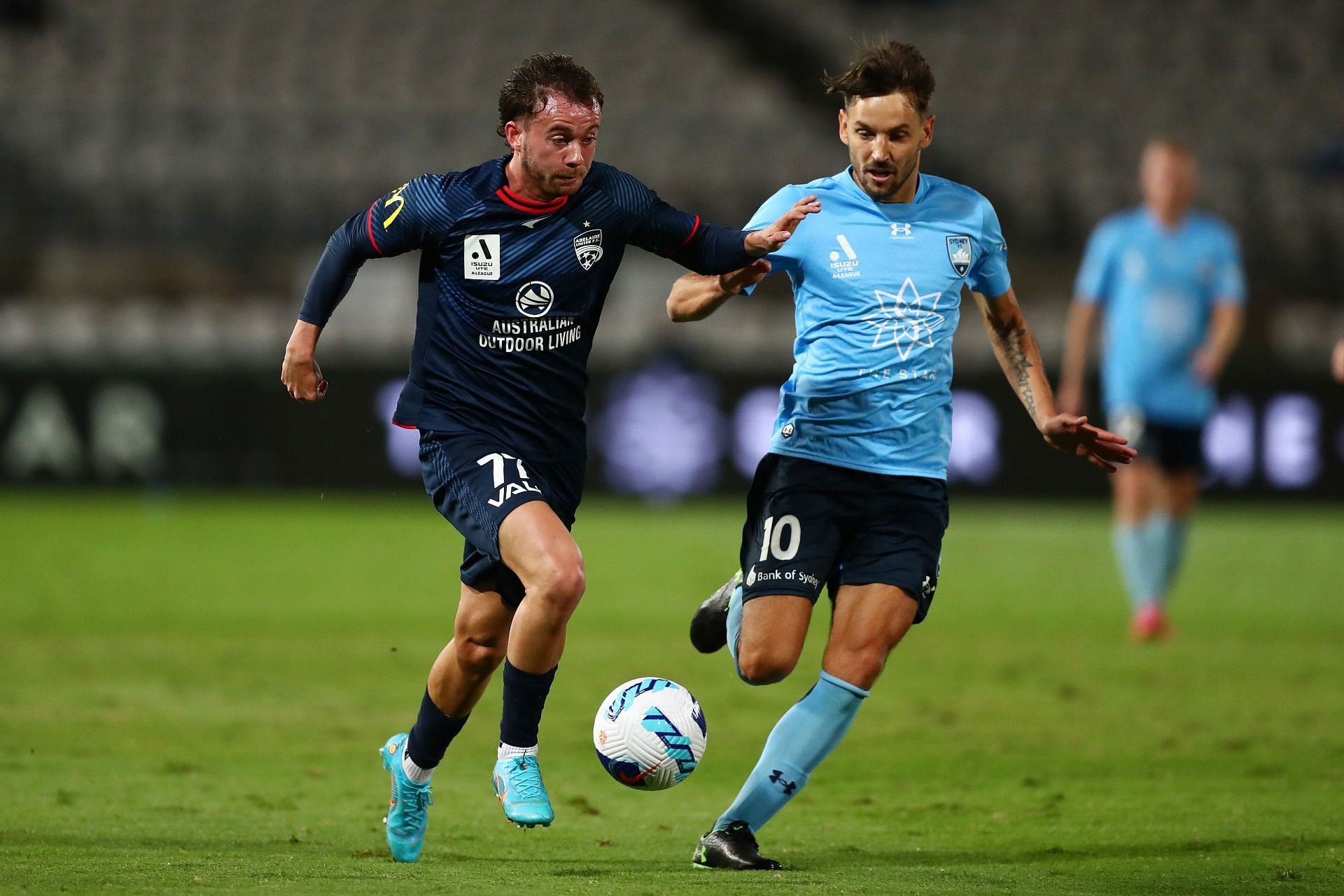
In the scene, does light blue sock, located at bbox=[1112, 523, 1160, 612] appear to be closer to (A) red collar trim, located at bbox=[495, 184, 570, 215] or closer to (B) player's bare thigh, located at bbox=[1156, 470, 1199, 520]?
(B) player's bare thigh, located at bbox=[1156, 470, 1199, 520]

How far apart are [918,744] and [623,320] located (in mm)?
12020

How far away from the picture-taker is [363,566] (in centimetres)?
1316

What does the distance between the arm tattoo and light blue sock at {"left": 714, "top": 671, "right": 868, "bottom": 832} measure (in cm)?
110

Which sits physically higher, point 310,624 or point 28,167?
point 28,167

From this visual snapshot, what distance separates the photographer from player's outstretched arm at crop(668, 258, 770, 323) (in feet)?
16.1

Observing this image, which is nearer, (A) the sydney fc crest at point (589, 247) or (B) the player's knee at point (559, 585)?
(B) the player's knee at point (559, 585)

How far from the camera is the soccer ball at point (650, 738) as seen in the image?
471 centimetres

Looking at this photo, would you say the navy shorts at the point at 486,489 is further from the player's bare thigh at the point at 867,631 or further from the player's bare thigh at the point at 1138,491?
the player's bare thigh at the point at 1138,491

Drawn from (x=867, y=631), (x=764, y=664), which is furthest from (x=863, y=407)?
(x=764, y=664)

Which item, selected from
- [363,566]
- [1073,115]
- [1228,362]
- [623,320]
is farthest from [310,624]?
[1073,115]

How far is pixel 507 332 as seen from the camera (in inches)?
189

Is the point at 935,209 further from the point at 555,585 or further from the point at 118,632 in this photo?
the point at 118,632

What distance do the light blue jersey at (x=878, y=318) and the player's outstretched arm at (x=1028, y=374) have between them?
17 centimetres

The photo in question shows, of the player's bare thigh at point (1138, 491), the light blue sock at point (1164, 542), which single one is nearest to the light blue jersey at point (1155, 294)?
the player's bare thigh at point (1138, 491)
